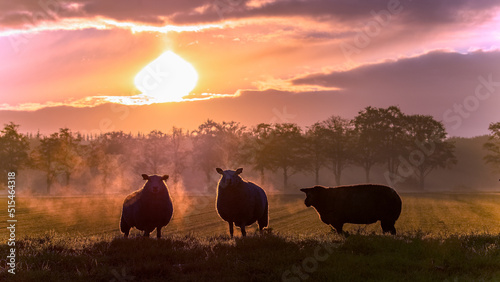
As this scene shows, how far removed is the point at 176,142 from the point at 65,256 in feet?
353

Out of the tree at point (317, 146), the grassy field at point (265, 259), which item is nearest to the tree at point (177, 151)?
the tree at point (317, 146)

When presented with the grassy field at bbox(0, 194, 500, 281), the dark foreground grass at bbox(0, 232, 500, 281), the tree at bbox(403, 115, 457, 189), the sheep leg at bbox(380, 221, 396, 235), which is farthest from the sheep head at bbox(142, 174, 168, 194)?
the tree at bbox(403, 115, 457, 189)

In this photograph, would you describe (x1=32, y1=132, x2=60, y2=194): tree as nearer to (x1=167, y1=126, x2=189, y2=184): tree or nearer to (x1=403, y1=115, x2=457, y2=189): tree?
(x1=167, y1=126, x2=189, y2=184): tree

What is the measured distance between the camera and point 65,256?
1219cm

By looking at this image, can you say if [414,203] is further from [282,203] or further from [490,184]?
[490,184]

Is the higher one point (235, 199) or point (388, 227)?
point (235, 199)

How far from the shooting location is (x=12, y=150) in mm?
90562

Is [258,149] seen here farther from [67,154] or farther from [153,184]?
[153,184]

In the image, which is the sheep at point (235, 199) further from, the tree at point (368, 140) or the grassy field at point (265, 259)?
the tree at point (368, 140)

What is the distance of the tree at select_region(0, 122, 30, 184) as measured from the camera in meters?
88.8

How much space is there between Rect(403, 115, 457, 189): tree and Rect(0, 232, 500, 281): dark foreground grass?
316ft

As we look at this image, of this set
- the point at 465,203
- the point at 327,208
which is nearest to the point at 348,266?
the point at 327,208

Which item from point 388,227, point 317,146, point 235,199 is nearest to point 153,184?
point 235,199

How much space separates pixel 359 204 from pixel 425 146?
9854 centimetres
